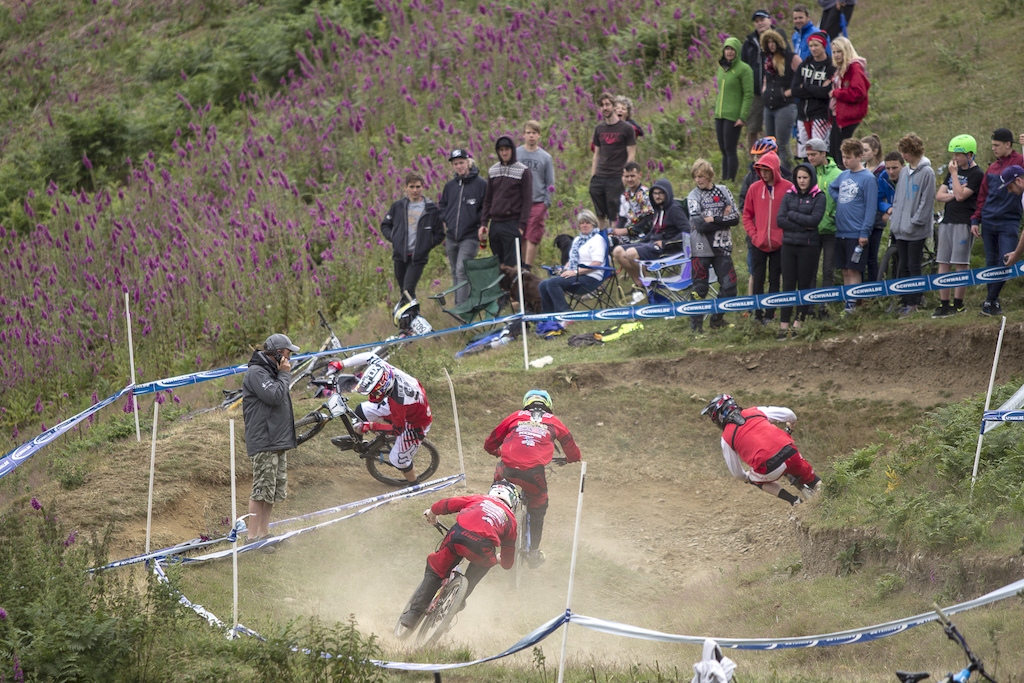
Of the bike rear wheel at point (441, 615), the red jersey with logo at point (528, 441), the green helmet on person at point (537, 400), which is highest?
the green helmet on person at point (537, 400)

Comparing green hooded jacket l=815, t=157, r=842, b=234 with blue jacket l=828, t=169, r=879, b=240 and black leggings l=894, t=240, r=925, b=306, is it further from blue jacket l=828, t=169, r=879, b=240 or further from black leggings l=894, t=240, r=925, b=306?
black leggings l=894, t=240, r=925, b=306

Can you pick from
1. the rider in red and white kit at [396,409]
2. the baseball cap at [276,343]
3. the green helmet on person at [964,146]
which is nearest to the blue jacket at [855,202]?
the green helmet on person at [964,146]

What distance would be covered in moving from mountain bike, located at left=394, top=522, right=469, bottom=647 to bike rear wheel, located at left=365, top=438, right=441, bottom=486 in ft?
9.80

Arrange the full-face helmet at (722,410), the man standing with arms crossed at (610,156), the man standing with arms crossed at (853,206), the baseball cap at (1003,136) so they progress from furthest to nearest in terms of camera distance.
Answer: the man standing with arms crossed at (610,156) → the man standing with arms crossed at (853,206) → the baseball cap at (1003,136) → the full-face helmet at (722,410)

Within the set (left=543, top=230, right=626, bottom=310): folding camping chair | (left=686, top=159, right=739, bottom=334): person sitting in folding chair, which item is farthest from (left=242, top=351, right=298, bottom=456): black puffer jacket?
(left=686, top=159, right=739, bottom=334): person sitting in folding chair

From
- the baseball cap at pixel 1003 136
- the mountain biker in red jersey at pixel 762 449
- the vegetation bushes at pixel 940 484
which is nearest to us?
the vegetation bushes at pixel 940 484

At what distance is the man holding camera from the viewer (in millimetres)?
8430

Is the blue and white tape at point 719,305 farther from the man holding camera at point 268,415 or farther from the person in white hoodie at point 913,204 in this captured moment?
the man holding camera at point 268,415

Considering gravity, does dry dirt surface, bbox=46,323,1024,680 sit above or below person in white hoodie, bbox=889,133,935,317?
below

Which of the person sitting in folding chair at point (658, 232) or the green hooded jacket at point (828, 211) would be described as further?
the person sitting in folding chair at point (658, 232)

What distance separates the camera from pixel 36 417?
13.2m

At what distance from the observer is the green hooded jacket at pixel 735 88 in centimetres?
1443

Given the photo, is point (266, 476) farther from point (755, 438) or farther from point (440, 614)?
point (755, 438)

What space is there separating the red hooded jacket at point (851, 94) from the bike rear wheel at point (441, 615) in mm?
9232
